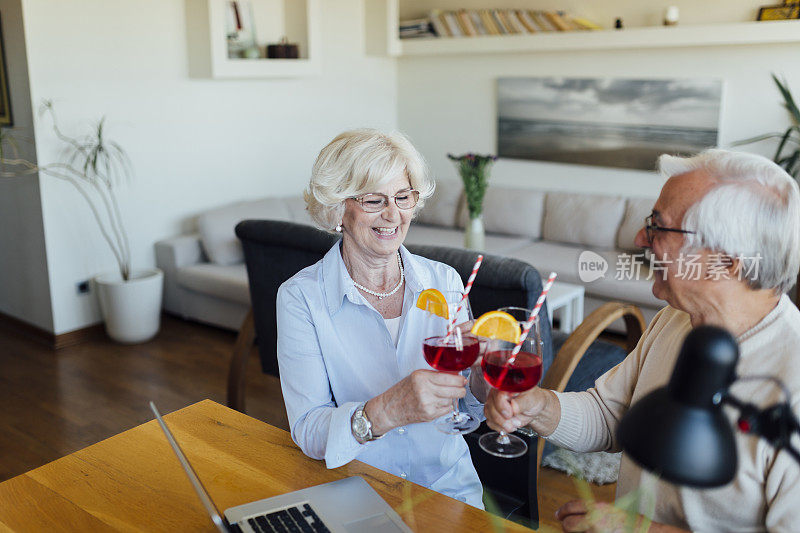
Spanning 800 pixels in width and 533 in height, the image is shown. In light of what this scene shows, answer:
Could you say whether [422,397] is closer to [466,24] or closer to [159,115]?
[159,115]

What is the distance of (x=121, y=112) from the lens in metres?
4.45

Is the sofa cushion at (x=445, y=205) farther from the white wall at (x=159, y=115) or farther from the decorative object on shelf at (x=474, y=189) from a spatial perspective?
the decorative object on shelf at (x=474, y=189)

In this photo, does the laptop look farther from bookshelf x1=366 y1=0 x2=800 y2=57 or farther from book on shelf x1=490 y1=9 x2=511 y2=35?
book on shelf x1=490 y1=9 x2=511 y2=35

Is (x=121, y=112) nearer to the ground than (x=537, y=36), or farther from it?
nearer to the ground

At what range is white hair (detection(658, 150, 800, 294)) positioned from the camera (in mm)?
1132

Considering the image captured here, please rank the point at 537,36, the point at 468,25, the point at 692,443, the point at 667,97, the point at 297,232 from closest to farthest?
the point at 692,443, the point at 297,232, the point at 667,97, the point at 537,36, the point at 468,25

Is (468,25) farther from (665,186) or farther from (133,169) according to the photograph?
(665,186)

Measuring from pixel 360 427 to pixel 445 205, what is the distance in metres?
4.18

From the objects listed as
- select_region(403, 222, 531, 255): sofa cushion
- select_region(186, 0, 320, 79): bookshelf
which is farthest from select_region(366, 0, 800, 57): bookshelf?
select_region(403, 222, 531, 255): sofa cushion

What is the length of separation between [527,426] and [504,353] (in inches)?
12.2

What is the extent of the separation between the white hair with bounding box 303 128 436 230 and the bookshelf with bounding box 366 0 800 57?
3.37 m

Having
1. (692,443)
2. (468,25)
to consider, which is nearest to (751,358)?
(692,443)

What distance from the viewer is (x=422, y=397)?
1300 millimetres

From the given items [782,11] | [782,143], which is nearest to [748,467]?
[782,143]
